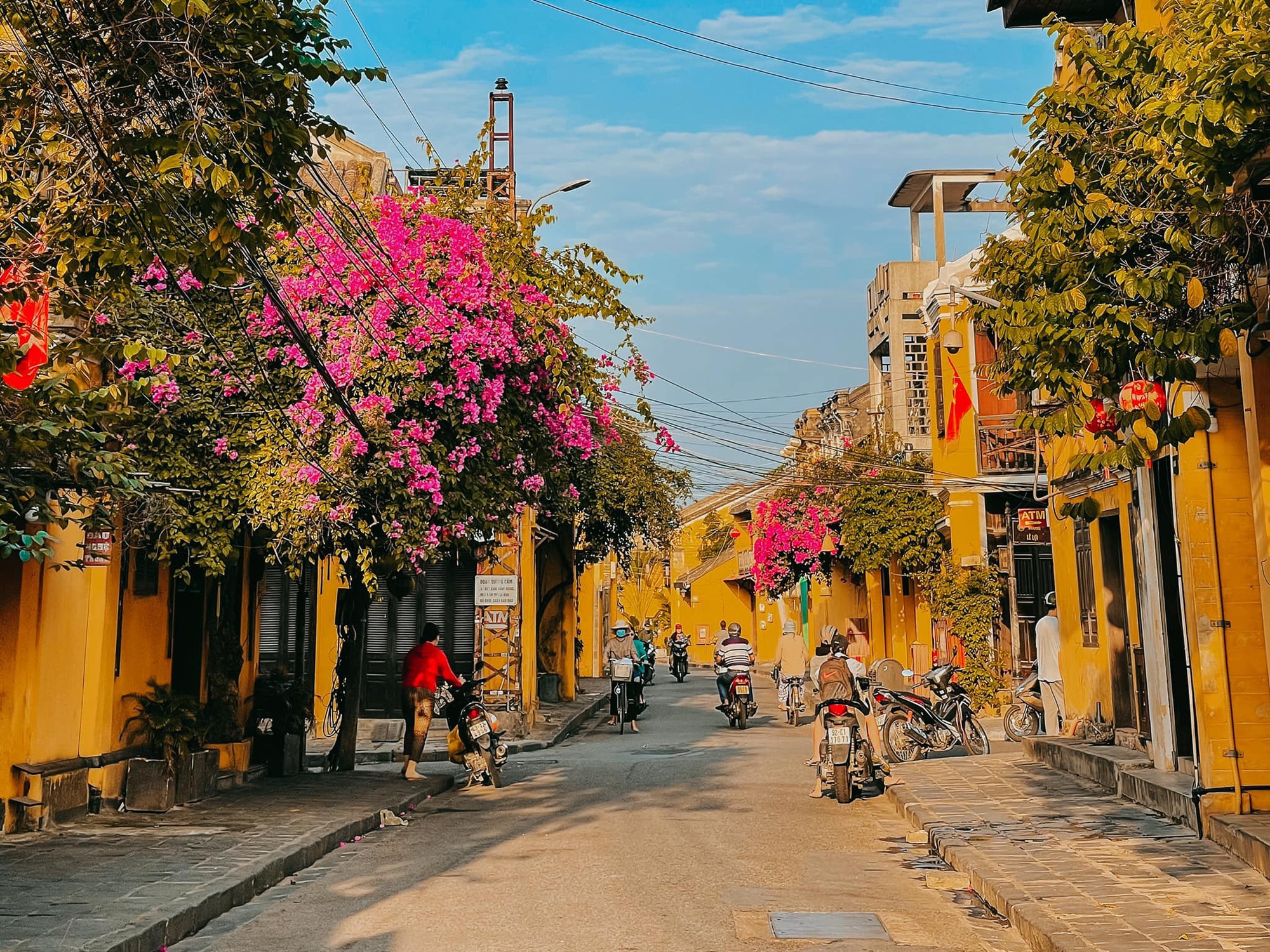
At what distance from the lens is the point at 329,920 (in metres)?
8.48

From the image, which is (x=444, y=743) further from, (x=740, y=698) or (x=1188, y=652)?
(x=1188, y=652)

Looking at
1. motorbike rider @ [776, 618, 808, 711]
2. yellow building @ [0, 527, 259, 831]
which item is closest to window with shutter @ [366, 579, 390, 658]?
motorbike rider @ [776, 618, 808, 711]

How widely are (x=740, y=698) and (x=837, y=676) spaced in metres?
10.7

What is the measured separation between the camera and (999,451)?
24719mm

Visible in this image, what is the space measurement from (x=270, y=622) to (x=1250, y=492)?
64.8 ft

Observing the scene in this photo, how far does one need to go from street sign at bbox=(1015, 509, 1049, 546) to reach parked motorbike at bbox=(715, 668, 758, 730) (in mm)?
5862

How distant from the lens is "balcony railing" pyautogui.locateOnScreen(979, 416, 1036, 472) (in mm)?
24984

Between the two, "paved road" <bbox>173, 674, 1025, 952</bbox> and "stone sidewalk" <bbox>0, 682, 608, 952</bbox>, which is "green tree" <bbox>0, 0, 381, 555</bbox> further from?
"paved road" <bbox>173, 674, 1025, 952</bbox>

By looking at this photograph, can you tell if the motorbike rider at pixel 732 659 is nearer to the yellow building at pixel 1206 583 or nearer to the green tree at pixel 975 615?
the green tree at pixel 975 615

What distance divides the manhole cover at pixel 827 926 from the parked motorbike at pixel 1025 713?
11.7 m

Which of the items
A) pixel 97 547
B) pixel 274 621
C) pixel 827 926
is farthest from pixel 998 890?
pixel 274 621

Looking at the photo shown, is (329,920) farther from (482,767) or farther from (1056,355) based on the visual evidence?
(482,767)

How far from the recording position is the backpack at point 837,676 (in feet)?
47.4

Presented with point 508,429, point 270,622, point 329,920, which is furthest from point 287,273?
point 270,622
